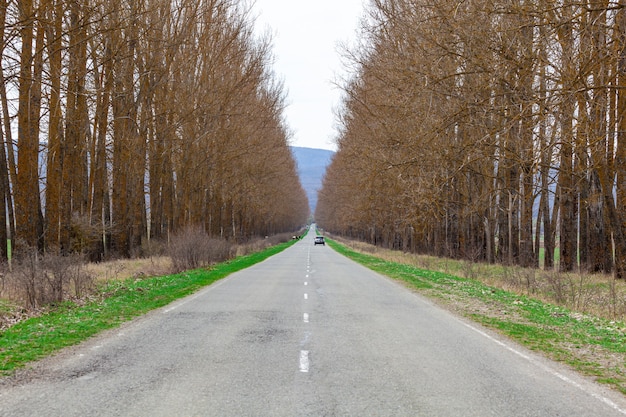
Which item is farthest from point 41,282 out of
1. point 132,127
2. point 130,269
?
point 132,127

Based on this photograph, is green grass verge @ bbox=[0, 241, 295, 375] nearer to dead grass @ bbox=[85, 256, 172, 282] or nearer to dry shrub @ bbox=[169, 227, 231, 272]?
dead grass @ bbox=[85, 256, 172, 282]

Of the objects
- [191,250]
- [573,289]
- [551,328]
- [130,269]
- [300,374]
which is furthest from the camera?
[191,250]

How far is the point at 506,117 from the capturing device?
1350cm

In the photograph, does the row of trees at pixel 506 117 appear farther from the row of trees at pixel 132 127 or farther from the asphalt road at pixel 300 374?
the row of trees at pixel 132 127

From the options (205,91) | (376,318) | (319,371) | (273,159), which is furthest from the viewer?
(273,159)

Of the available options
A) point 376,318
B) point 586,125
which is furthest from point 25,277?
point 586,125

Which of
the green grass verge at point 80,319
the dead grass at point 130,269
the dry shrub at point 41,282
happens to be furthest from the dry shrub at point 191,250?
the dry shrub at point 41,282

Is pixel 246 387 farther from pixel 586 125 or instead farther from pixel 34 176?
pixel 34 176

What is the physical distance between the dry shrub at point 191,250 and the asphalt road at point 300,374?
14.1m

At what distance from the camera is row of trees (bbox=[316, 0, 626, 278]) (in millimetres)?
12680

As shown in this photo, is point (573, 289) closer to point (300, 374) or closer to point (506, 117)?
point (506, 117)

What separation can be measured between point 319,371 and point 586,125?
10.0 meters

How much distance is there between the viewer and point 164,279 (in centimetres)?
2098

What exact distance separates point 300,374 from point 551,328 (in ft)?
21.4
